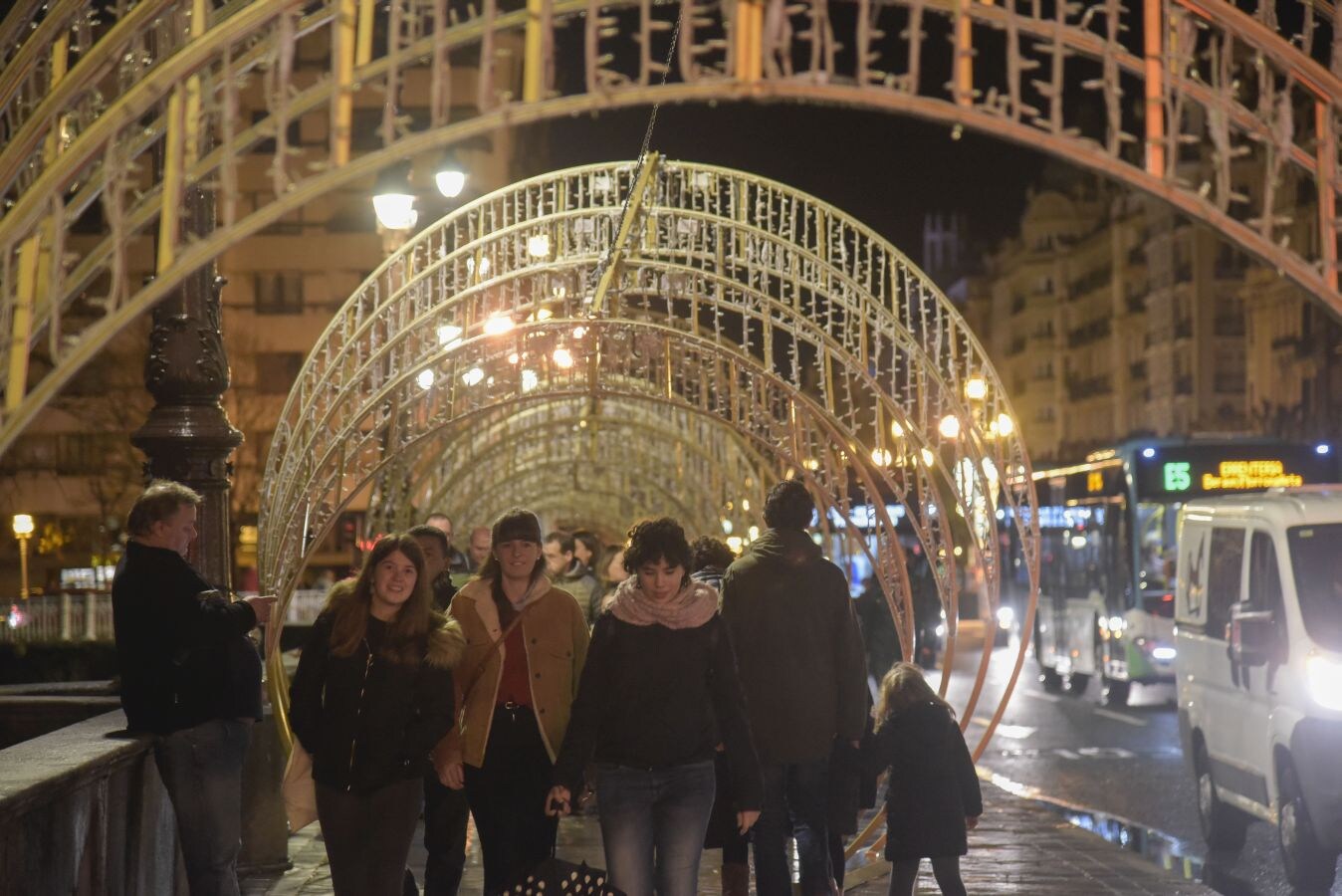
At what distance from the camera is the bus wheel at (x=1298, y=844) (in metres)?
12.0

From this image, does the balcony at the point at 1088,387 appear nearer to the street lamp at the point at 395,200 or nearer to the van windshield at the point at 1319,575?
the street lamp at the point at 395,200

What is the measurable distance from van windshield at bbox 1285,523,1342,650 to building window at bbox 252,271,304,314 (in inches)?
2152

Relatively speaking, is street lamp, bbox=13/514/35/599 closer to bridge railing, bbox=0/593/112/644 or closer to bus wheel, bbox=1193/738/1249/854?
bridge railing, bbox=0/593/112/644

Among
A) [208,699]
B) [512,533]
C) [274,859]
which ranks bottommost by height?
[274,859]

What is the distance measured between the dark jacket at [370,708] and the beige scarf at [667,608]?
0.60 metres

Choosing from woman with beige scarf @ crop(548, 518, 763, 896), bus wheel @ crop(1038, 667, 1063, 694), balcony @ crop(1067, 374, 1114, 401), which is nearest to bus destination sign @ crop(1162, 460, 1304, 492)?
bus wheel @ crop(1038, 667, 1063, 694)

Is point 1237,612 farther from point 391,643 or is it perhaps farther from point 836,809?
point 391,643

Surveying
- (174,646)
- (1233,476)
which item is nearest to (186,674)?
(174,646)

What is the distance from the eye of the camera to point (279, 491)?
14180 millimetres

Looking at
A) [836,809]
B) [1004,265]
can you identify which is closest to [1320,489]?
[836,809]

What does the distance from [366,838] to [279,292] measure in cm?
5936

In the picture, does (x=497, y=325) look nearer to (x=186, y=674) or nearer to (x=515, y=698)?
(x=515, y=698)

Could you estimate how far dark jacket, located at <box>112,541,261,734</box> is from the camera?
780 cm

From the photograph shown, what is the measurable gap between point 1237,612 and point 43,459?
51.3 m
